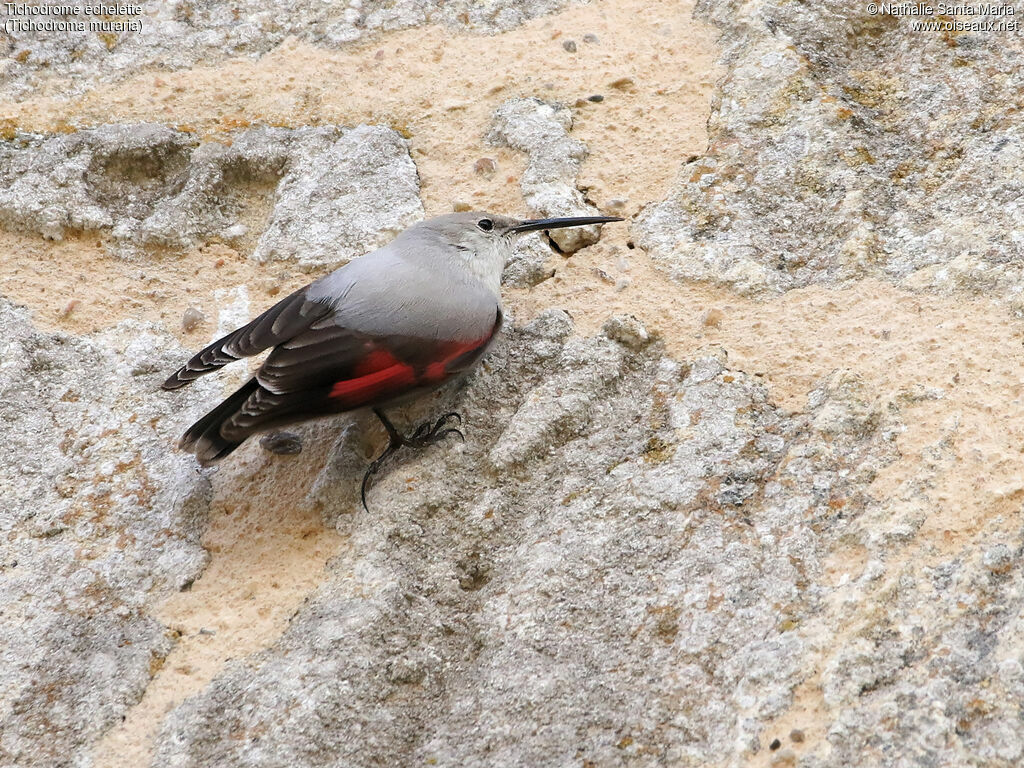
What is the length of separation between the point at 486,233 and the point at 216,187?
99 centimetres

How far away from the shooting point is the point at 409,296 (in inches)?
107

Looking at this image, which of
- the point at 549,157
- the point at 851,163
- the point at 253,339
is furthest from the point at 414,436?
the point at 851,163

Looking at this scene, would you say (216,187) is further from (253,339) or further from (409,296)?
(409,296)

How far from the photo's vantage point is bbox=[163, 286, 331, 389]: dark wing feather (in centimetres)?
266

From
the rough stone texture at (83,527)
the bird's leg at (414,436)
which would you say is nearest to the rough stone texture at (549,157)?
the bird's leg at (414,436)

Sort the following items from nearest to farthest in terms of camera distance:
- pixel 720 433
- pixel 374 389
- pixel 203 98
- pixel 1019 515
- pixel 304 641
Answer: pixel 1019 515 < pixel 304 641 < pixel 720 433 < pixel 374 389 < pixel 203 98

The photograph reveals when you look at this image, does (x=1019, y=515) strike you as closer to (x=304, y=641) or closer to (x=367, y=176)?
(x=304, y=641)

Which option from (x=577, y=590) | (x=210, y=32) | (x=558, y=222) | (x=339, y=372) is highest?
(x=210, y=32)

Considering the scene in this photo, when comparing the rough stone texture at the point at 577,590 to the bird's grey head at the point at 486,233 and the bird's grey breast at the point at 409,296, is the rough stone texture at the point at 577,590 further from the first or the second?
the bird's grey head at the point at 486,233

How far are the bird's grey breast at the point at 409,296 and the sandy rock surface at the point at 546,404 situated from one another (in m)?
0.16

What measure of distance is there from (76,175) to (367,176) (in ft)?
3.07

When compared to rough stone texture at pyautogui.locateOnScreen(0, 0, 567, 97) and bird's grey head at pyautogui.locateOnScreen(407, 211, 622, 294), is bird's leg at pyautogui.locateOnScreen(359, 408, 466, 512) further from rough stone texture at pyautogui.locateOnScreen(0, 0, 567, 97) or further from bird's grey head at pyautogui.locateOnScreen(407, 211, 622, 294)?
rough stone texture at pyautogui.locateOnScreen(0, 0, 567, 97)

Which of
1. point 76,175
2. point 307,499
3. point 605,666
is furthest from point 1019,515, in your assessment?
point 76,175

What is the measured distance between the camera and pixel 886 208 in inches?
110
